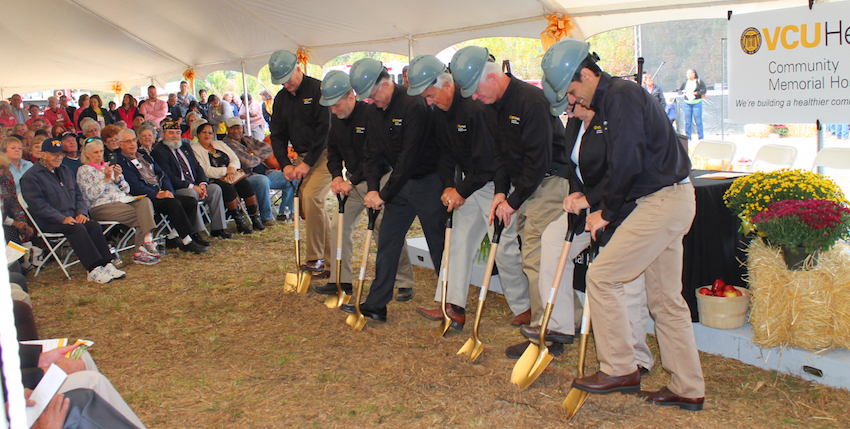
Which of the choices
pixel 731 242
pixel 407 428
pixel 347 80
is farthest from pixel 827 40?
pixel 407 428

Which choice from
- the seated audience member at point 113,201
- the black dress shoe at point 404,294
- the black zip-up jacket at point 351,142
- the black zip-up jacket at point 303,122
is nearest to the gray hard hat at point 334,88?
the black zip-up jacket at point 351,142

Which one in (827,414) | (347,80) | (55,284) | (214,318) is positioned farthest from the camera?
(55,284)

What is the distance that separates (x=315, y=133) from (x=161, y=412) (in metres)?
2.82

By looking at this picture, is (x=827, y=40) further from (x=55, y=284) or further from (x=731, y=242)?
(x=55, y=284)

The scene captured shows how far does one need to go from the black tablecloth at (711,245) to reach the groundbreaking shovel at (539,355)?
88 centimetres

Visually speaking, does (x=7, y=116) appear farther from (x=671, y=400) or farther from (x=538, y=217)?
(x=671, y=400)

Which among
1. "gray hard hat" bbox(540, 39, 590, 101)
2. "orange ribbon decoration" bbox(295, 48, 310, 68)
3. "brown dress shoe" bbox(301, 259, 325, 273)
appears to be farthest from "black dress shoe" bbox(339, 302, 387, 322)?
"orange ribbon decoration" bbox(295, 48, 310, 68)

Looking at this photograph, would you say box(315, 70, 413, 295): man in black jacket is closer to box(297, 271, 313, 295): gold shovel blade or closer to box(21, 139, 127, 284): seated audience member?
box(297, 271, 313, 295): gold shovel blade

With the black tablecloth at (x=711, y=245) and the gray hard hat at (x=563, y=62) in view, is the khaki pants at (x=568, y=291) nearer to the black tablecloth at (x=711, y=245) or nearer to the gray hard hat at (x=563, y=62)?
the black tablecloth at (x=711, y=245)

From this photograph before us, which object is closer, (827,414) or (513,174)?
(827,414)

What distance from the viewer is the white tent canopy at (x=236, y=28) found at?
6977 millimetres

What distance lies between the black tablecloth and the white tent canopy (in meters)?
3.03

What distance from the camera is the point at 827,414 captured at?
2.83 meters

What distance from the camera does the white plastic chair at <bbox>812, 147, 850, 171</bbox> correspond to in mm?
5512
